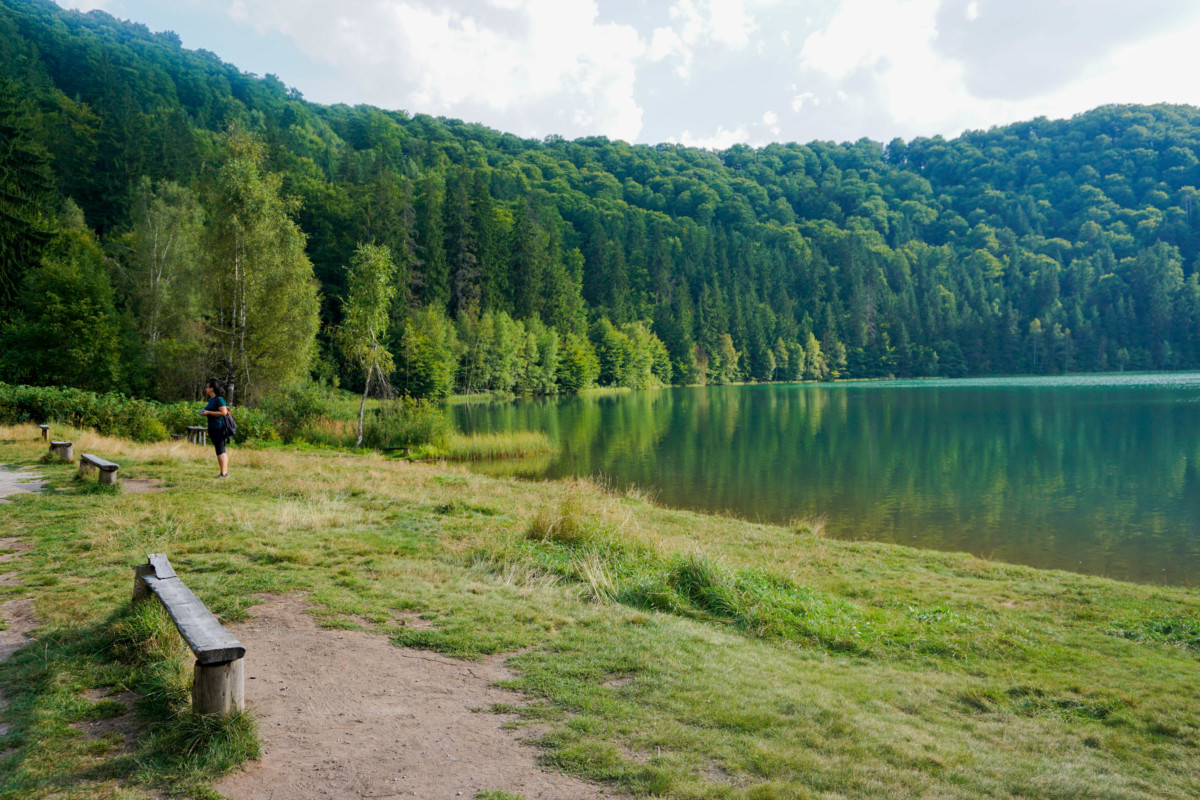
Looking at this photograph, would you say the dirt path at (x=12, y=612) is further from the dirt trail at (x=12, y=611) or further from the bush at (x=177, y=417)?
the bush at (x=177, y=417)

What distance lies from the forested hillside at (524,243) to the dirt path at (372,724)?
2407cm

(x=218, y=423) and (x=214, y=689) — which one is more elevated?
(x=218, y=423)

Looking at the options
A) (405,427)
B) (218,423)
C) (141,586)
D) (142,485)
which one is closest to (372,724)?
(141,586)

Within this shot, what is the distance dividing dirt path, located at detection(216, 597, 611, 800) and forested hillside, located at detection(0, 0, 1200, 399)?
24074 millimetres

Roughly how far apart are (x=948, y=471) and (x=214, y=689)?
2629 centimetres

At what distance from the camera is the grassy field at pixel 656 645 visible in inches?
168

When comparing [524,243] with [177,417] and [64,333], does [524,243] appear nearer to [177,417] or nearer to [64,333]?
[64,333]

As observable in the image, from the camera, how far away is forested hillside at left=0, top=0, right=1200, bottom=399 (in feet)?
102

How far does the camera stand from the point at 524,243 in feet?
289

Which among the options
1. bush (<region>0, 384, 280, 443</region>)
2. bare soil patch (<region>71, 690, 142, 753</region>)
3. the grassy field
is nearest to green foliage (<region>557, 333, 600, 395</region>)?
bush (<region>0, 384, 280, 443</region>)

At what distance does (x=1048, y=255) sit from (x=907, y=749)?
161 m

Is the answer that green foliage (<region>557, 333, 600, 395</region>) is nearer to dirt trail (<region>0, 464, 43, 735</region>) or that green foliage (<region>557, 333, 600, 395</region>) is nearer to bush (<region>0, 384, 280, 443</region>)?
bush (<region>0, 384, 280, 443</region>)

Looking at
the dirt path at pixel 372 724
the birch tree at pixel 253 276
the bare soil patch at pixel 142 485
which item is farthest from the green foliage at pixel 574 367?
the dirt path at pixel 372 724

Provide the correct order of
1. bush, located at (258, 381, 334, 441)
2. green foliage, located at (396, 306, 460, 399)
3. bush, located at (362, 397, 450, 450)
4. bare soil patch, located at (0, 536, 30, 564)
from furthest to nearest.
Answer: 1. green foliage, located at (396, 306, 460, 399)
2. bush, located at (362, 397, 450, 450)
3. bush, located at (258, 381, 334, 441)
4. bare soil patch, located at (0, 536, 30, 564)
